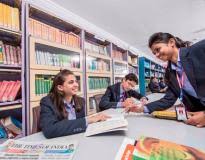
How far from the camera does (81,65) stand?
306 centimetres

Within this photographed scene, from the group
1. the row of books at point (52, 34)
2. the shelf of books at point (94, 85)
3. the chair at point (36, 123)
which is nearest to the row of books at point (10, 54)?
the row of books at point (52, 34)

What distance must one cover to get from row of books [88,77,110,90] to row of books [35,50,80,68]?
0.47 m

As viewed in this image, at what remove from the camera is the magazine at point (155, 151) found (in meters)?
0.71

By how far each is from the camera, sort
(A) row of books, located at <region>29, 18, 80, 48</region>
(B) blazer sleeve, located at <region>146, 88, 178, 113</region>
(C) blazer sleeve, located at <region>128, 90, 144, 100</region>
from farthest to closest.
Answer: (C) blazer sleeve, located at <region>128, 90, 144, 100</region>
(A) row of books, located at <region>29, 18, 80, 48</region>
(B) blazer sleeve, located at <region>146, 88, 178, 113</region>

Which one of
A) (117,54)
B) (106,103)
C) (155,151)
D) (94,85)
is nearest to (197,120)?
(155,151)

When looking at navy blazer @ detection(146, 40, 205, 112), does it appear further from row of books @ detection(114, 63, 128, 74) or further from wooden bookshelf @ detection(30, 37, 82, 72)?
row of books @ detection(114, 63, 128, 74)

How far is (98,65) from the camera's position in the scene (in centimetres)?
369

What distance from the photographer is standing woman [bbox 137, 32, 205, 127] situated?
3.92 feet

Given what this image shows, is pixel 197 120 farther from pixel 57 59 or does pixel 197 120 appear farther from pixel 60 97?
pixel 57 59

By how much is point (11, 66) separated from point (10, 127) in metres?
0.66

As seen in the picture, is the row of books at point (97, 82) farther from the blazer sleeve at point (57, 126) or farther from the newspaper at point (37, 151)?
the newspaper at point (37, 151)

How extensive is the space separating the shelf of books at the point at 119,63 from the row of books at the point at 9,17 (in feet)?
8.11

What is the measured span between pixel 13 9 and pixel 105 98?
1.48m

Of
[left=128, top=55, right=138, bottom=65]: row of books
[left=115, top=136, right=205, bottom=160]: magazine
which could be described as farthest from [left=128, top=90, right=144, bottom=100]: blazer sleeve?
[left=128, top=55, right=138, bottom=65]: row of books
